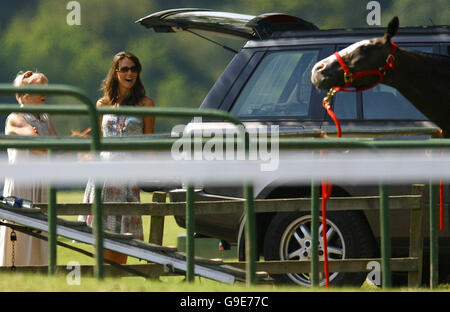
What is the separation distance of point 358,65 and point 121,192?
187cm

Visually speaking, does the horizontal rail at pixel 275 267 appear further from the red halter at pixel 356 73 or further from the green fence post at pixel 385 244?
the green fence post at pixel 385 244

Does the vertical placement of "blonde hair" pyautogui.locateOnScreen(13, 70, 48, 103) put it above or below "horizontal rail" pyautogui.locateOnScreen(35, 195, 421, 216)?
above

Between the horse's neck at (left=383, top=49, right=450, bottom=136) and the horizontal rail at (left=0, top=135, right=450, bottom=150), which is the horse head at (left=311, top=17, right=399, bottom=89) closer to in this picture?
the horse's neck at (left=383, top=49, right=450, bottom=136)

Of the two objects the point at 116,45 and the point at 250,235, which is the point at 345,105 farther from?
the point at 116,45

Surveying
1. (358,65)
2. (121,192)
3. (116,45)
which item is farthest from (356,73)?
Result: (116,45)

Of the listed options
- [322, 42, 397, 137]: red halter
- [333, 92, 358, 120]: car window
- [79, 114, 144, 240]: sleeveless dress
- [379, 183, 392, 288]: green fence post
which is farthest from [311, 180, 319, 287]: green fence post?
[79, 114, 144, 240]: sleeveless dress

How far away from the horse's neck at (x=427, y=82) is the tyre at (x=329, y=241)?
2.80 ft

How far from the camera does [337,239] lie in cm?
877

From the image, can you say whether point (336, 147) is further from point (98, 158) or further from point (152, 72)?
point (152, 72)

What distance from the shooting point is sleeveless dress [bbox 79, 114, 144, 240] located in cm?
899
